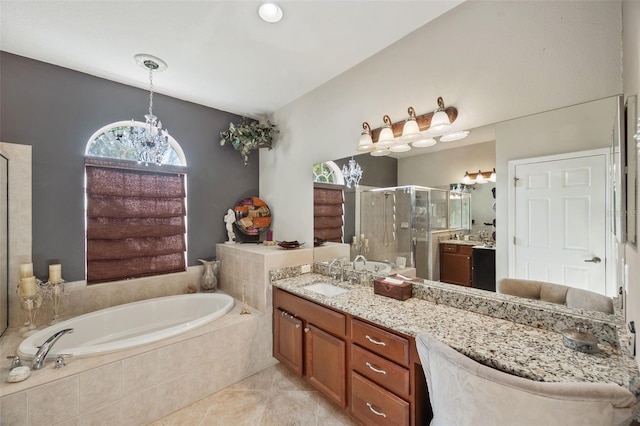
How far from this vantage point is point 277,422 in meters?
1.90

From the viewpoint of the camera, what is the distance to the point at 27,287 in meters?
2.08

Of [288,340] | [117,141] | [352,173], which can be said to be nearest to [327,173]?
[352,173]

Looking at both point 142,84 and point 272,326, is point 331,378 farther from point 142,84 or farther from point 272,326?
point 142,84

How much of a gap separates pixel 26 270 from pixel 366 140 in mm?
2936

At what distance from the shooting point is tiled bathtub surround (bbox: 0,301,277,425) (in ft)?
5.09

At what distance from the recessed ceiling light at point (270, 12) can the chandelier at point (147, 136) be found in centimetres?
110

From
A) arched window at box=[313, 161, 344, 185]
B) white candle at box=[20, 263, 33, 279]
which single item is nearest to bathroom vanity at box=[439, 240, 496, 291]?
arched window at box=[313, 161, 344, 185]

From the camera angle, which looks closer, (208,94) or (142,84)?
(142,84)

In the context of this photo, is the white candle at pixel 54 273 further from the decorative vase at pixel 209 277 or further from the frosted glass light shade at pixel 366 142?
the frosted glass light shade at pixel 366 142

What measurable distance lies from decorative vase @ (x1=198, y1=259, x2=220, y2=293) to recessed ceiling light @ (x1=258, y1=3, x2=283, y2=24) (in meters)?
2.48

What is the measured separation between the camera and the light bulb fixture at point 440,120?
1.75 metres

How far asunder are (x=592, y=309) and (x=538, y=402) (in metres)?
0.83

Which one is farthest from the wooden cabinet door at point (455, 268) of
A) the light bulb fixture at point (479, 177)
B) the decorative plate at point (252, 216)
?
the decorative plate at point (252, 216)

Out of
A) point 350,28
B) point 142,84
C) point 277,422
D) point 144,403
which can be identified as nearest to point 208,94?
point 142,84
